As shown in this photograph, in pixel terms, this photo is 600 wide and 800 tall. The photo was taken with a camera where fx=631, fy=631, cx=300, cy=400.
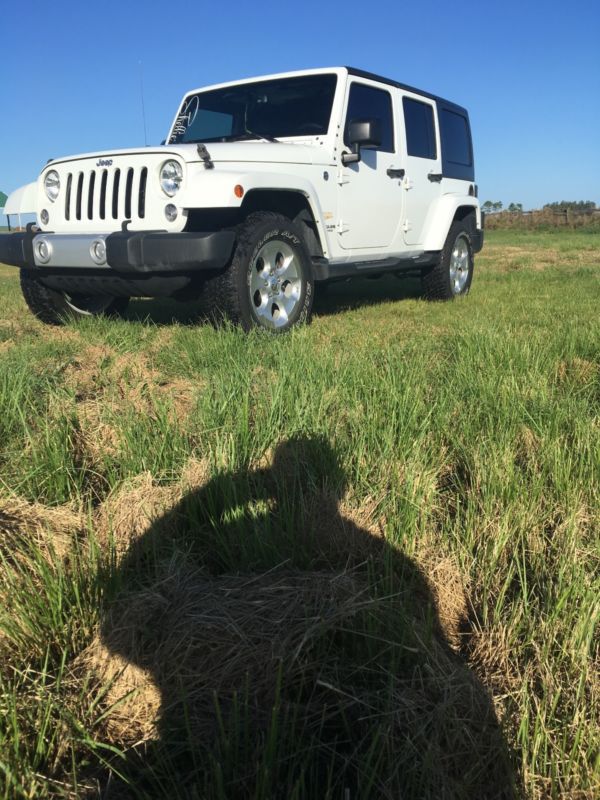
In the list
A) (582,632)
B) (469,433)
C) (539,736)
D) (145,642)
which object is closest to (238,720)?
(145,642)

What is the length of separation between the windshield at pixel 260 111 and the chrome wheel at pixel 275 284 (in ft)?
3.59

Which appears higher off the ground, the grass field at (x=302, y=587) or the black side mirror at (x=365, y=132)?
the black side mirror at (x=365, y=132)

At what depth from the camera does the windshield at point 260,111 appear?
207 inches

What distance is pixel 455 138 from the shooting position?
7582 mm

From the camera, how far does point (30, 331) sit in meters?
4.87

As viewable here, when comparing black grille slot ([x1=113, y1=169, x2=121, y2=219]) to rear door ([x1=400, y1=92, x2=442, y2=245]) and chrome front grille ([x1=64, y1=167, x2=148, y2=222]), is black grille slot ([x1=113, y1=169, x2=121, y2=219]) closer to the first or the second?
chrome front grille ([x1=64, y1=167, x2=148, y2=222])

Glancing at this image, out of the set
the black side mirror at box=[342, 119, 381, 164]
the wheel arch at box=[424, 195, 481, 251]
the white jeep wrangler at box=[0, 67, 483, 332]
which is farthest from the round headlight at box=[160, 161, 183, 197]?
the wheel arch at box=[424, 195, 481, 251]

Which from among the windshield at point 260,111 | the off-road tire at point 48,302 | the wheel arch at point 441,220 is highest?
the windshield at point 260,111

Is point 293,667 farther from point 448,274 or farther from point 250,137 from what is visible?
point 448,274

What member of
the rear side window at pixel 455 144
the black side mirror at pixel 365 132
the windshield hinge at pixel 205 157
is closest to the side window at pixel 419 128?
the rear side window at pixel 455 144

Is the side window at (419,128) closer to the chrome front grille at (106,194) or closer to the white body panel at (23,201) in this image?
the chrome front grille at (106,194)

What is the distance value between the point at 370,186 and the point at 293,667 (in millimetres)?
5037

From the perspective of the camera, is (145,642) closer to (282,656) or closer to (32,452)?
(282,656)

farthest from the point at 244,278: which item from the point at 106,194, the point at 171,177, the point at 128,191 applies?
the point at 106,194
